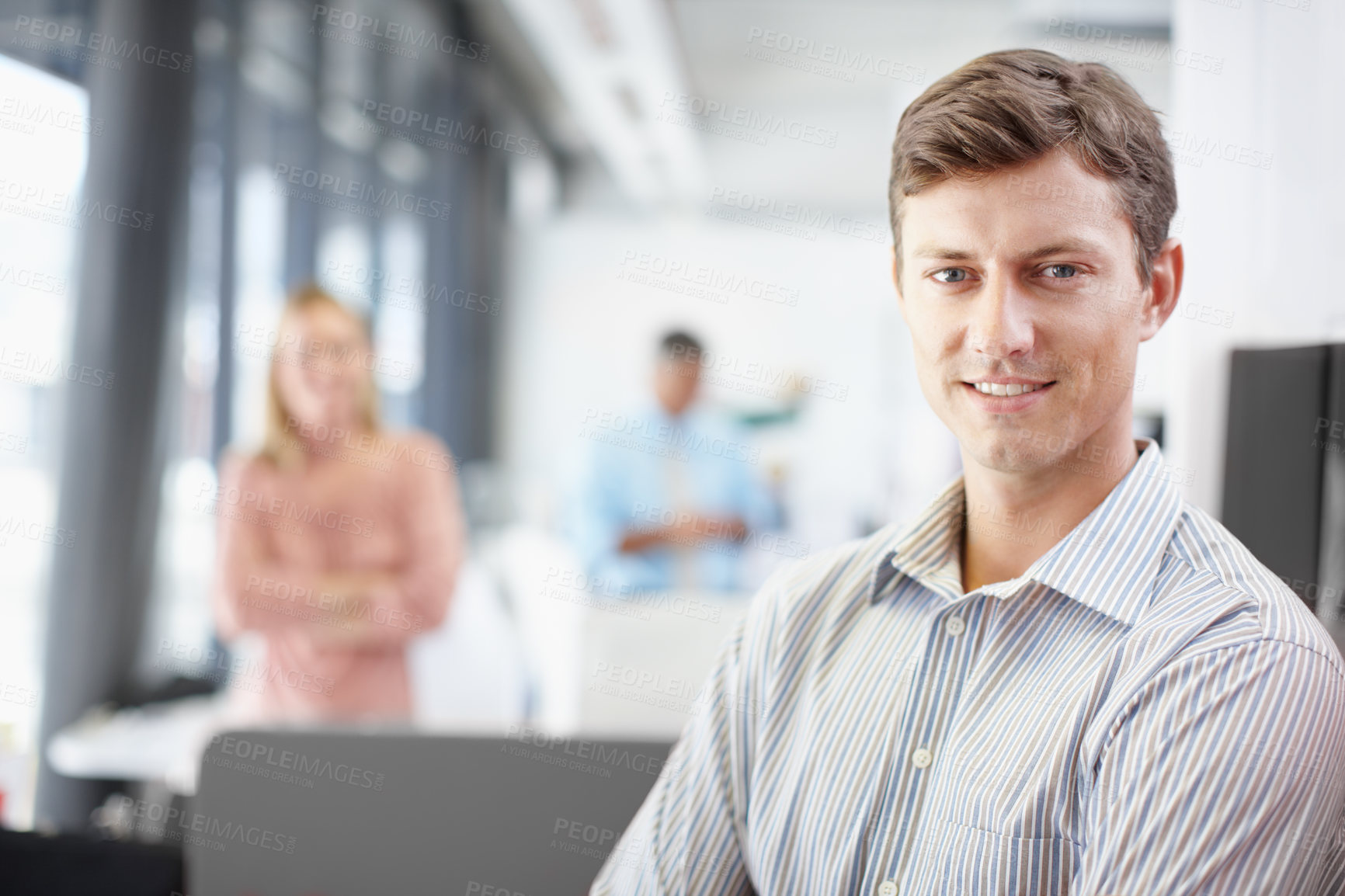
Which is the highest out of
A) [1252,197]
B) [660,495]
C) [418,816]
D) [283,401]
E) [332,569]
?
[1252,197]

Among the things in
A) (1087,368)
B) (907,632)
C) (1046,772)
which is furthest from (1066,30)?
(1046,772)

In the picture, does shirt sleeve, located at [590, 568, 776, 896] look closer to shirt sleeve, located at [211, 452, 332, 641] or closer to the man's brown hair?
the man's brown hair

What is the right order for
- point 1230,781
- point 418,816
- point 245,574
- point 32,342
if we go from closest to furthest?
1. point 1230,781
2. point 418,816
3. point 245,574
4. point 32,342

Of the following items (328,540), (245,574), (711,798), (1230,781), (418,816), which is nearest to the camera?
(1230,781)

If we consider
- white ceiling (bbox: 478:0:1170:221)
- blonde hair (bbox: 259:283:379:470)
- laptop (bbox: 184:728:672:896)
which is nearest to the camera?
laptop (bbox: 184:728:672:896)

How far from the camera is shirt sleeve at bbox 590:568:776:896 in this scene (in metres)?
1.09

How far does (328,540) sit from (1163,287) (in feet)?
6.99

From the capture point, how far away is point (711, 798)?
3.63 feet

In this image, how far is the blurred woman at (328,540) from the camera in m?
2.42

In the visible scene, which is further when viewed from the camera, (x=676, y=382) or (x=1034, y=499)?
(x=676, y=382)

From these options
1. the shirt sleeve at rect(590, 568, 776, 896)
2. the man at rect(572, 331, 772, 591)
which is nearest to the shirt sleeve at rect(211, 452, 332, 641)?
the man at rect(572, 331, 772, 591)

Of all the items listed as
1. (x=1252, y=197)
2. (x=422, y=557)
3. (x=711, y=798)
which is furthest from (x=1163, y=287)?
(x=422, y=557)

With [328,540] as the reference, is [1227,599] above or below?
above

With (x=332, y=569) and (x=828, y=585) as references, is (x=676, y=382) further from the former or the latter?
(x=828, y=585)
